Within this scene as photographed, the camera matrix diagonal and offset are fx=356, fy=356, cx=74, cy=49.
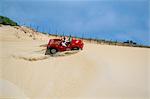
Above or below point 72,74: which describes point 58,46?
above

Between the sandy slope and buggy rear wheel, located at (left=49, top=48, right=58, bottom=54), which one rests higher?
buggy rear wheel, located at (left=49, top=48, right=58, bottom=54)

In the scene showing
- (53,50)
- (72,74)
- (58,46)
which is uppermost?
(58,46)

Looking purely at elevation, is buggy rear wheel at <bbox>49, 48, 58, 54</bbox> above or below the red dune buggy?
below

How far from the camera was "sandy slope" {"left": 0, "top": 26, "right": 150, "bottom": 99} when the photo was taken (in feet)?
32.3

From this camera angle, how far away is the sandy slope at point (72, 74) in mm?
9859

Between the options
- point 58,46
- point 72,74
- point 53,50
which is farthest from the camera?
point 53,50

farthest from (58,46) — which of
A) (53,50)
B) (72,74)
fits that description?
(72,74)

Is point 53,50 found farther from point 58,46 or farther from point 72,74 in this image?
point 72,74

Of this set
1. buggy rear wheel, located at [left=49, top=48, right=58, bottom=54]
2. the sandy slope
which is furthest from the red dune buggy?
the sandy slope

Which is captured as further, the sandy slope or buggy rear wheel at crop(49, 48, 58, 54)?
buggy rear wheel at crop(49, 48, 58, 54)

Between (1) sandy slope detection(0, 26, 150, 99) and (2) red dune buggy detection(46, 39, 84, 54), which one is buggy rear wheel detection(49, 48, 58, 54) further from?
(1) sandy slope detection(0, 26, 150, 99)

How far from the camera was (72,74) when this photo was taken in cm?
1077

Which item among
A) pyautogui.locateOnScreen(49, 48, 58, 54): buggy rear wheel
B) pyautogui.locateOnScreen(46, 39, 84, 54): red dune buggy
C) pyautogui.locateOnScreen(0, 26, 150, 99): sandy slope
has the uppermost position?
pyautogui.locateOnScreen(46, 39, 84, 54): red dune buggy

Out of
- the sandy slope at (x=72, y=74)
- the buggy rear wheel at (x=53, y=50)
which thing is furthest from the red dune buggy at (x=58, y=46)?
the sandy slope at (x=72, y=74)
